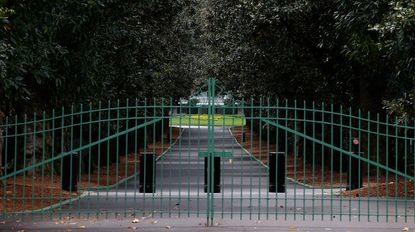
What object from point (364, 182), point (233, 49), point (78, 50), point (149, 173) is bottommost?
point (364, 182)

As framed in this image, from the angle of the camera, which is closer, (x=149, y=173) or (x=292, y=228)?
(x=292, y=228)

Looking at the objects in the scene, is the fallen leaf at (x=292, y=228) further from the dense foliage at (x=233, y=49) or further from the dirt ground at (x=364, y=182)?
the dense foliage at (x=233, y=49)

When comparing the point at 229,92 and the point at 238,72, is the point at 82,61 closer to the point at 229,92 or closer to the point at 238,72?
the point at 238,72

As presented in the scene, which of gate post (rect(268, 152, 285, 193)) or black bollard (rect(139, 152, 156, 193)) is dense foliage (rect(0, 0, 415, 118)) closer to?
black bollard (rect(139, 152, 156, 193))

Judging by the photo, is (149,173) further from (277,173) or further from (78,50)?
(78,50)

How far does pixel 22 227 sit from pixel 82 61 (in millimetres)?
9266

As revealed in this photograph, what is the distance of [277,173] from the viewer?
13859 millimetres

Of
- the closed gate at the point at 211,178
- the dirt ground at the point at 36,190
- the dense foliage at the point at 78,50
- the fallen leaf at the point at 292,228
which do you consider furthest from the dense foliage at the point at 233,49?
the fallen leaf at the point at 292,228

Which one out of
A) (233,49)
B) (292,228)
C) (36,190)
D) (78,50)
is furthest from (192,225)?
(233,49)

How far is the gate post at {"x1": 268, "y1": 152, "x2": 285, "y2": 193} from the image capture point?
1397cm

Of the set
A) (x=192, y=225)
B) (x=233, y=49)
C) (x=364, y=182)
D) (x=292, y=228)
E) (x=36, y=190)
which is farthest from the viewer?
(x=233, y=49)

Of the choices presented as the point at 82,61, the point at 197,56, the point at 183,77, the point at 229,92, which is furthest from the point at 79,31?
the point at 197,56

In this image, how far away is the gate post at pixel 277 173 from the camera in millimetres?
13966

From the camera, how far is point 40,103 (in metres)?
23.2
